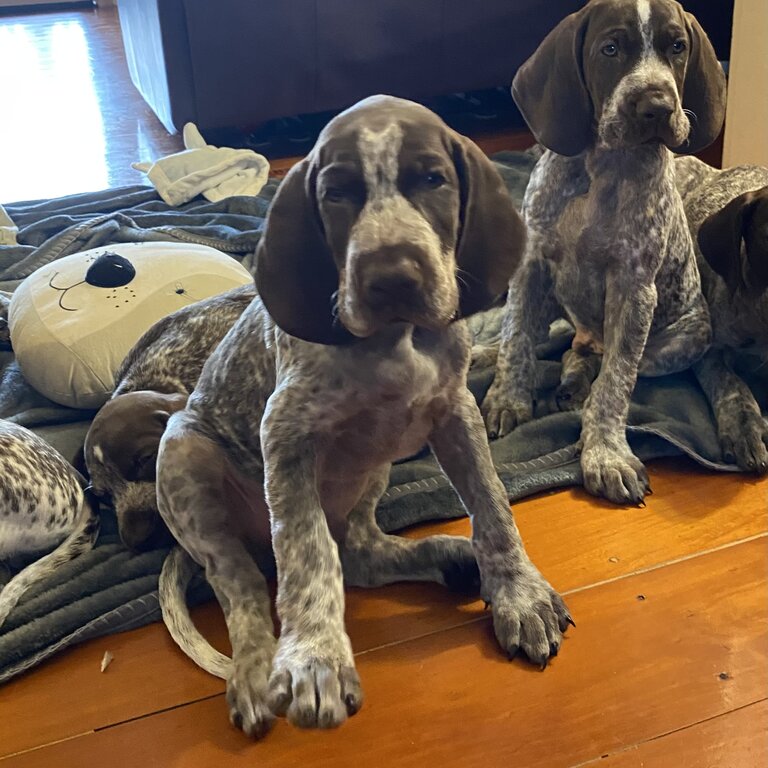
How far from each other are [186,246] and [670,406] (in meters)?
1.82

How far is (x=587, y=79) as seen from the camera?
2.50 m

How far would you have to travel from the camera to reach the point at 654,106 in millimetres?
2344

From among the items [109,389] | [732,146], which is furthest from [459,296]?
[732,146]

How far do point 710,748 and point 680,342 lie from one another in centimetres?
143

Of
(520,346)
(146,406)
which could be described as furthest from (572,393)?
(146,406)

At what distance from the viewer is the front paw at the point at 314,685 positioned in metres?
1.66

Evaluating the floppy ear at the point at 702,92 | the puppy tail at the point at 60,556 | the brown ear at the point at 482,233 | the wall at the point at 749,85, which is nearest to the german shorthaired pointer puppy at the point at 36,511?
the puppy tail at the point at 60,556

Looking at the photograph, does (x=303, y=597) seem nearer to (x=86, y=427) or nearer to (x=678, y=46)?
(x=86, y=427)

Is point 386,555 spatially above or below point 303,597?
below

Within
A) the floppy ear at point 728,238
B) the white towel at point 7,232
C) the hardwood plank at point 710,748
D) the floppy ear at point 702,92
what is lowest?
the white towel at point 7,232

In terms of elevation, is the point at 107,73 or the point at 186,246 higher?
the point at 186,246

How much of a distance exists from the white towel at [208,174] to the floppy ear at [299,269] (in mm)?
3091

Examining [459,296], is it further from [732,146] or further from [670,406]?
[732,146]

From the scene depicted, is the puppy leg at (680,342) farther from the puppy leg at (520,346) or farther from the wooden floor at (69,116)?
the wooden floor at (69,116)
